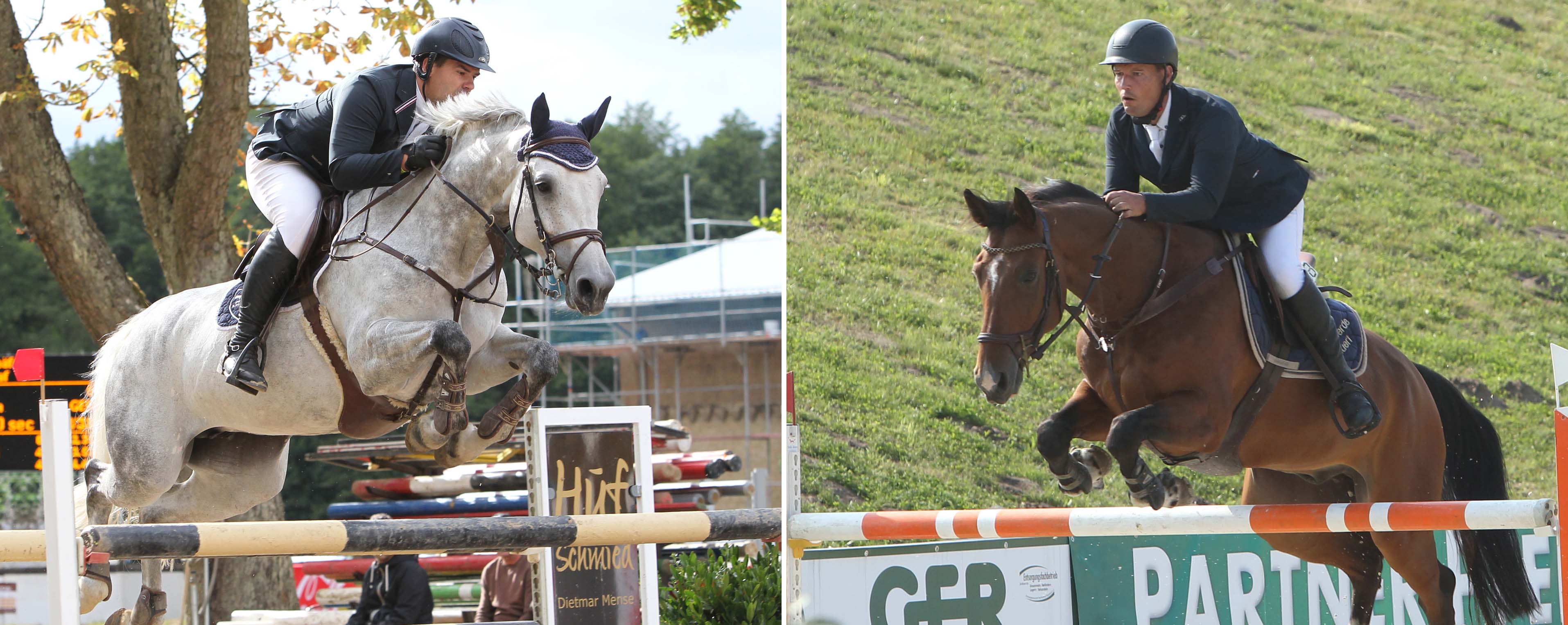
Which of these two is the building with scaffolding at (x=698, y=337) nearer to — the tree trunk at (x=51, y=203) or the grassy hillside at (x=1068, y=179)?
the grassy hillside at (x=1068, y=179)

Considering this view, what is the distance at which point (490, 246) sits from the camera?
112 inches

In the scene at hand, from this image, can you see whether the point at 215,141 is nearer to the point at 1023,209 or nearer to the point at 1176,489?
the point at 1023,209

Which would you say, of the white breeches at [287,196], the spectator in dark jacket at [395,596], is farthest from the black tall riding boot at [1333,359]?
the spectator in dark jacket at [395,596]

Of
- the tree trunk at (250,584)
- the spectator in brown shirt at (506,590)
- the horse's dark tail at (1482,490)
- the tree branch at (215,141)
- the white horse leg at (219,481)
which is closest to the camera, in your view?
the white horse leg at (219,481)

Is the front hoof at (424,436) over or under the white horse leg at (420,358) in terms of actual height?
under

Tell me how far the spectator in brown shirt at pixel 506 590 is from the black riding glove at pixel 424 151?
9.93 feet

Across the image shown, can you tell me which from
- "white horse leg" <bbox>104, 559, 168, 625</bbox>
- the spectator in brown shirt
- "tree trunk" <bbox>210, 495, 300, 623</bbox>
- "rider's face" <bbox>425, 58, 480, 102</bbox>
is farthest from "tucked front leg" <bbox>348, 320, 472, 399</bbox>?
"tree trunk" <bbox>210, 495, 300, 623</bbox>

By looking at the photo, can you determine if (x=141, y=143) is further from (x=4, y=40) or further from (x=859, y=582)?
(x=859, y=582)

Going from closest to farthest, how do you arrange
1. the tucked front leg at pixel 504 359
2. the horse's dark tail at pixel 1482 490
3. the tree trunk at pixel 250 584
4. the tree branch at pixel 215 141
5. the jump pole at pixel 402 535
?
the jump pole at pixel 402 535 < the tucked front leg at pixel 504 359 < the horse's dark tail at pixel 1482 490 < the tree branch at pixel 215 141 < the tree trunk at pixel 250 584

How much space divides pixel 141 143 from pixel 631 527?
12.8ft

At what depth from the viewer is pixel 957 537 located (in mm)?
2809

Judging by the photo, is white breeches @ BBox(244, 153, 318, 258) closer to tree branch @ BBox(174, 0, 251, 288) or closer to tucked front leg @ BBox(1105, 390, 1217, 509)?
tucked front leg @ BBox(1105, 390, 1217, 509)

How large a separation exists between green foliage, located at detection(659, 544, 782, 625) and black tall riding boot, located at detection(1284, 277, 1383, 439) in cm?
185

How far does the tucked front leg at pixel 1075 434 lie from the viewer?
292 cm
